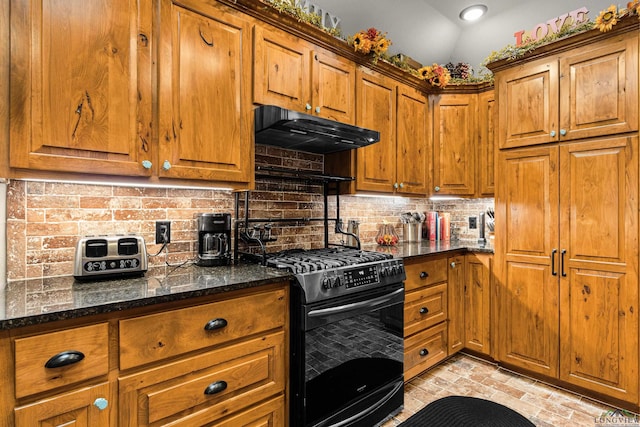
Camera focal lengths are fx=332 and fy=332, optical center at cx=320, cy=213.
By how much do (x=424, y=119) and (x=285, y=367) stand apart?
2552mm

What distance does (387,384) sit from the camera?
84.7 inches

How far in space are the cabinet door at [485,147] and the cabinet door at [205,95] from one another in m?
2.38

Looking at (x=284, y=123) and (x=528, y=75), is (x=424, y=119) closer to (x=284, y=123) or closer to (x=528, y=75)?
(x=528, y=75)

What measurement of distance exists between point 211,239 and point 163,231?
0.29 metres

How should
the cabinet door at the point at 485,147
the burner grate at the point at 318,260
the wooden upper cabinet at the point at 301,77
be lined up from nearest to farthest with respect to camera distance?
the burner grate at the point at 318,260
the wooden upper cabinet at the point at 301,77
the cabinet door at the point at 485,147

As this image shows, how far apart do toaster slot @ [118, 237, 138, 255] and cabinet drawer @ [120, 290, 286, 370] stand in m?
0.48

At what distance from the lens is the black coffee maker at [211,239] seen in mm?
1904

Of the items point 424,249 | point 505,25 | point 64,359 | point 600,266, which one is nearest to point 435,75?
point 505,25

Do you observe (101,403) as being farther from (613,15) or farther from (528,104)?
(613,15)

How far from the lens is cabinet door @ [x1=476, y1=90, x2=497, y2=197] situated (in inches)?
126

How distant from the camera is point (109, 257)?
5.14 ft

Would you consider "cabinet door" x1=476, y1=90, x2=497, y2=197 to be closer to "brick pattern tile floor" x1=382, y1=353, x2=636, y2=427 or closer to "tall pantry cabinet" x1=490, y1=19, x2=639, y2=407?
"tall pantry cabinet" x1=490, y1=19, x2=639, y2=407

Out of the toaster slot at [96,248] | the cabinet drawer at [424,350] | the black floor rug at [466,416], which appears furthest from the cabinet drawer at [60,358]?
the cabinet drawer at [424,350]

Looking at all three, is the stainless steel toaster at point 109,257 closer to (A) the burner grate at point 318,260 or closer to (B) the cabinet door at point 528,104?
(A) the burner grate at point 318,260
